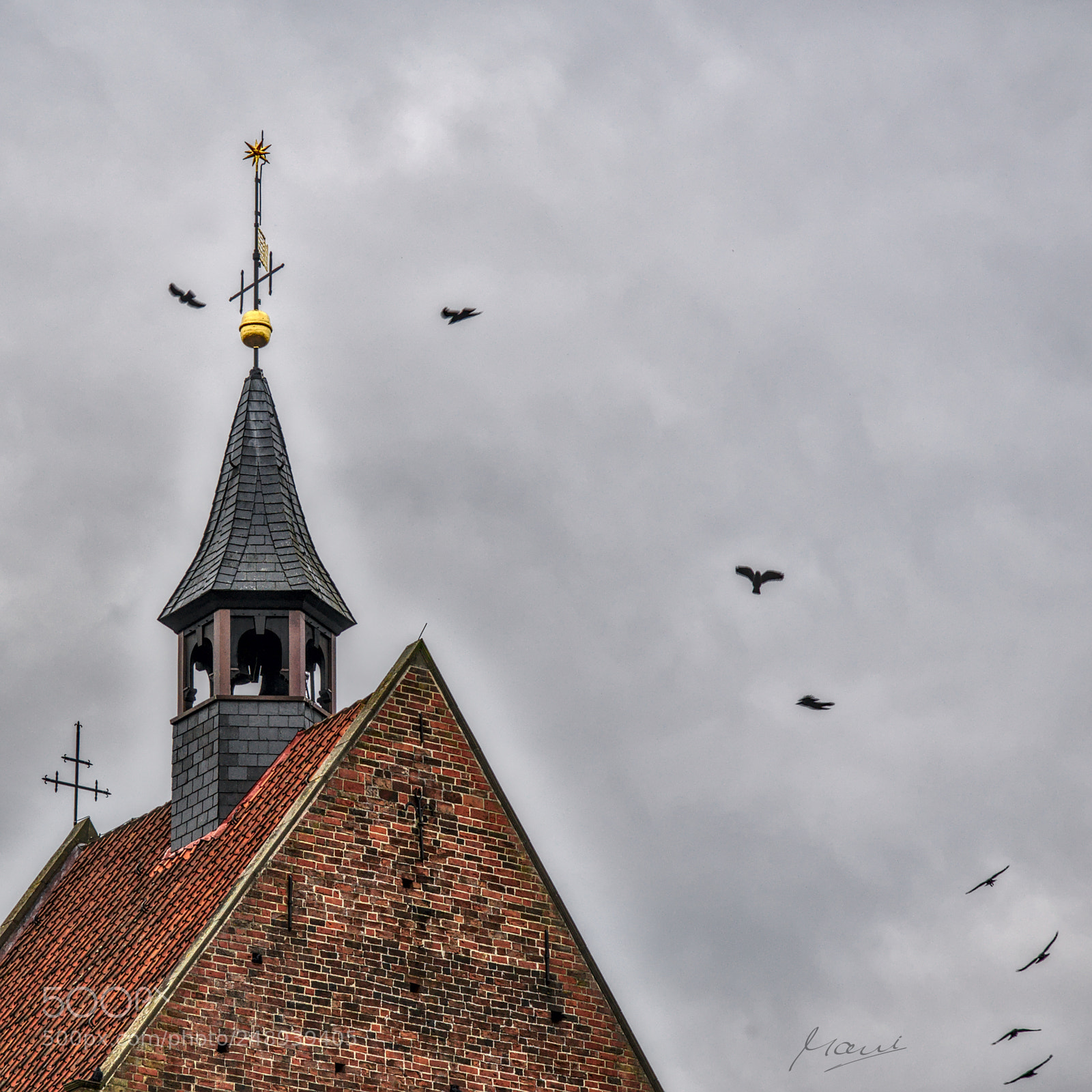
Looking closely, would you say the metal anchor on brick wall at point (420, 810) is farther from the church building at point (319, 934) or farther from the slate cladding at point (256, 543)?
the slate cladding at point (256, 543)

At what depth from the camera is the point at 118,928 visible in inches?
1459

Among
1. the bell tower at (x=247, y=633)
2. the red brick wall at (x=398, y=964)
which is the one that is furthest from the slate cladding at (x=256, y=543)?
the red brick wall at (x=398, y=964)

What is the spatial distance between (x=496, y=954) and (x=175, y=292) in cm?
1077

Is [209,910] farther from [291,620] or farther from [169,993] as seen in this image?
[291,620]

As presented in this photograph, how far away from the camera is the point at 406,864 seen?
1364 inches

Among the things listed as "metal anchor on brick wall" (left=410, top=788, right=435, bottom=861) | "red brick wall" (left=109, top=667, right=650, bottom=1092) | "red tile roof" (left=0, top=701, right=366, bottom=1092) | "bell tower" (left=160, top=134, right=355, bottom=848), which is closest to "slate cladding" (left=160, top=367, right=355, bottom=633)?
"bell tower" (left=160, top=134, right=355, bottom=848)

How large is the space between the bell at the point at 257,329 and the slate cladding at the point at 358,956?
8025 millimetres

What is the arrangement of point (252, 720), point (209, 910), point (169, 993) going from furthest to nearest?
point (252, 720) → point (209, 910) → point (169, 993)

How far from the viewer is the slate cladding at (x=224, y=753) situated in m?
37.9

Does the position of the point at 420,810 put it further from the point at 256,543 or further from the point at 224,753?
the point at 256,543

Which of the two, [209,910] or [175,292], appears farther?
[175,292]

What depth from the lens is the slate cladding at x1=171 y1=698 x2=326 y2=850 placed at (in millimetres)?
37906

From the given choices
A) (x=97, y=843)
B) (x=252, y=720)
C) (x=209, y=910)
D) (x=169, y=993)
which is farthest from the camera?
(x=97, y=843)

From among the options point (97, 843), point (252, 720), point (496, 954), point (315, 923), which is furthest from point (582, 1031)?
point (97, 843)
